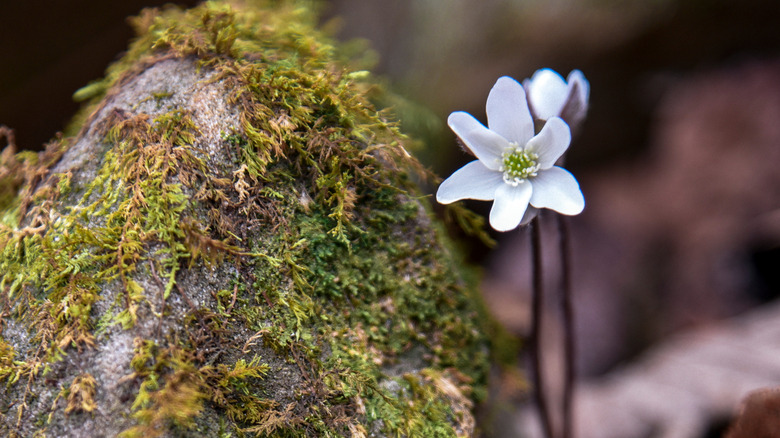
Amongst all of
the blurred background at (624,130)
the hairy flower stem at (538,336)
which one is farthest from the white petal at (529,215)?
the blurred background at (624,130)

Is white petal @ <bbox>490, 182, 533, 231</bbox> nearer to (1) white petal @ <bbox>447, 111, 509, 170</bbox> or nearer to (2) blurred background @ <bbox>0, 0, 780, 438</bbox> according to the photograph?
(1) white petal @ <bbox>447, 111, 509, 170</bbox>

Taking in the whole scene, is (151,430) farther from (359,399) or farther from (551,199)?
(551,199)

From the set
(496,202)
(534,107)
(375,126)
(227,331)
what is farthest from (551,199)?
(227,331)

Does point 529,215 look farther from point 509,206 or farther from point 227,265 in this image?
point 227,265

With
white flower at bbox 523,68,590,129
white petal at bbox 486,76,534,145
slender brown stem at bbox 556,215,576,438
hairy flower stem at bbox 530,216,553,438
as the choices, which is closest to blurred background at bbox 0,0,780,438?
slender brown stem at bbox 556,215,576,438

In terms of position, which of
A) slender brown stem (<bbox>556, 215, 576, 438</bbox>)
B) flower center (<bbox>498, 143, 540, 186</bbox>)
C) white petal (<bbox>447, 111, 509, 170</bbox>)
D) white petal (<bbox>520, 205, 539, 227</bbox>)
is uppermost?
white petal (<bbox>447, 111, 509, 170</bbox>)

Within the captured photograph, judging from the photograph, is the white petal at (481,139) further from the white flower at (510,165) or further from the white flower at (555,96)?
the white flower at (555,96)

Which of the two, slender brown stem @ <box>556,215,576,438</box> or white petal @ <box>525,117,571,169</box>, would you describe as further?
slender brown stem @ <box>556,215,576,438</box>
